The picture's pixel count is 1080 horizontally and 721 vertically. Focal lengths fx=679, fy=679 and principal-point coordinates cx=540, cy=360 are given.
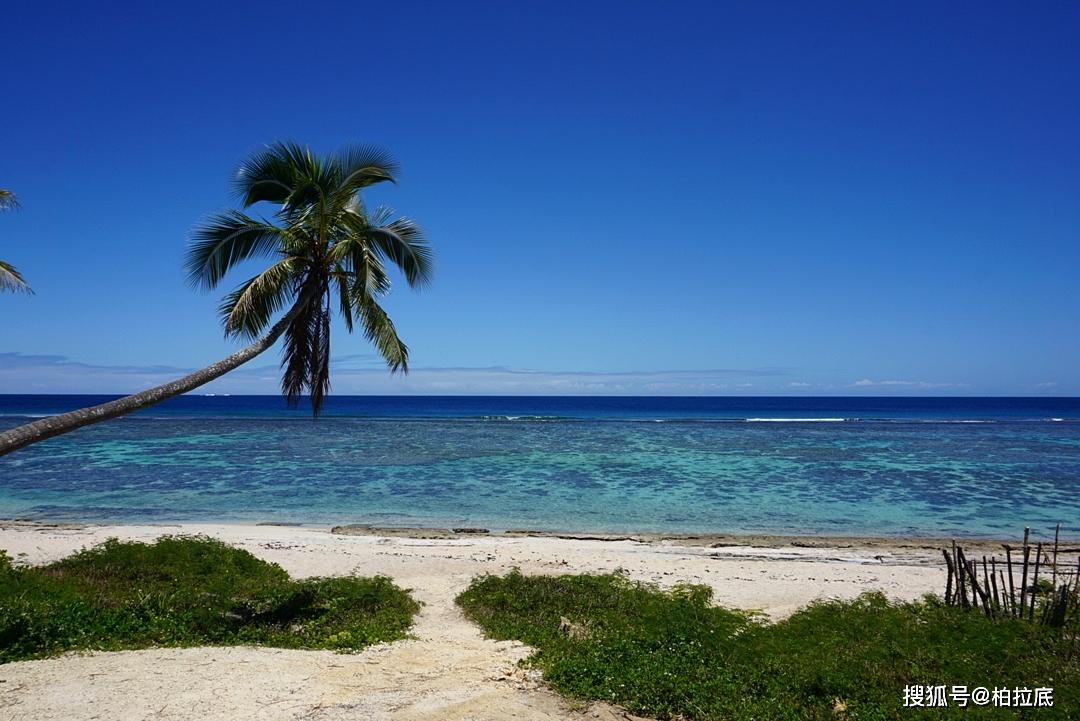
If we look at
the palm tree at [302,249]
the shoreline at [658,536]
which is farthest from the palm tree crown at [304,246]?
the shoreline at [658,536]

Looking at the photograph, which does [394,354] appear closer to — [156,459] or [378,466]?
[378,466]

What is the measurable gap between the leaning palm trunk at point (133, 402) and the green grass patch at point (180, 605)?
89.6 inches

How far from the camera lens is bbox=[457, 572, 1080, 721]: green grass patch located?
5777mm

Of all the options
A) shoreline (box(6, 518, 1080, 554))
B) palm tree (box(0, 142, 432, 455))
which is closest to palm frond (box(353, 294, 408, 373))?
palm tree (box(0, 142, 432, 455))

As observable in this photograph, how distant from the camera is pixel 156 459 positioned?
1257 inches

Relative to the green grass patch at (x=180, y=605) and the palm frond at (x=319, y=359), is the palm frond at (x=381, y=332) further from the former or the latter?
the green grass patch at (x=180, y=605)

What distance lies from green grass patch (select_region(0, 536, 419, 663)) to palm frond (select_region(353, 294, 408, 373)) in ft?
10.9

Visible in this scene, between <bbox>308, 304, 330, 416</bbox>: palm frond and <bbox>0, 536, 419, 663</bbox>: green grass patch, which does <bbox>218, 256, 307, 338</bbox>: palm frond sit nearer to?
<bbox>308, 304, 330, 416</bbox>: palm frond

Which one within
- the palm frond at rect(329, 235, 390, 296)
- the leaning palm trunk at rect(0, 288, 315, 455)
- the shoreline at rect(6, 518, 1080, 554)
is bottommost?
the shoreline at rect(6, 518, 1080, 554)

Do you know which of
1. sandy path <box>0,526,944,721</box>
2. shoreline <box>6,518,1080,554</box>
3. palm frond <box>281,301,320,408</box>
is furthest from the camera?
shoreline <box>6,518,1080,554</box>

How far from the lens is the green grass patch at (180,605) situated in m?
7.32

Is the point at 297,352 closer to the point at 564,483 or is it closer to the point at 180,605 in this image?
the point at 180,605

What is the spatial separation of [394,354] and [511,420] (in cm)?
5823

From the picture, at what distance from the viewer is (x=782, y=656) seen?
6.78m
